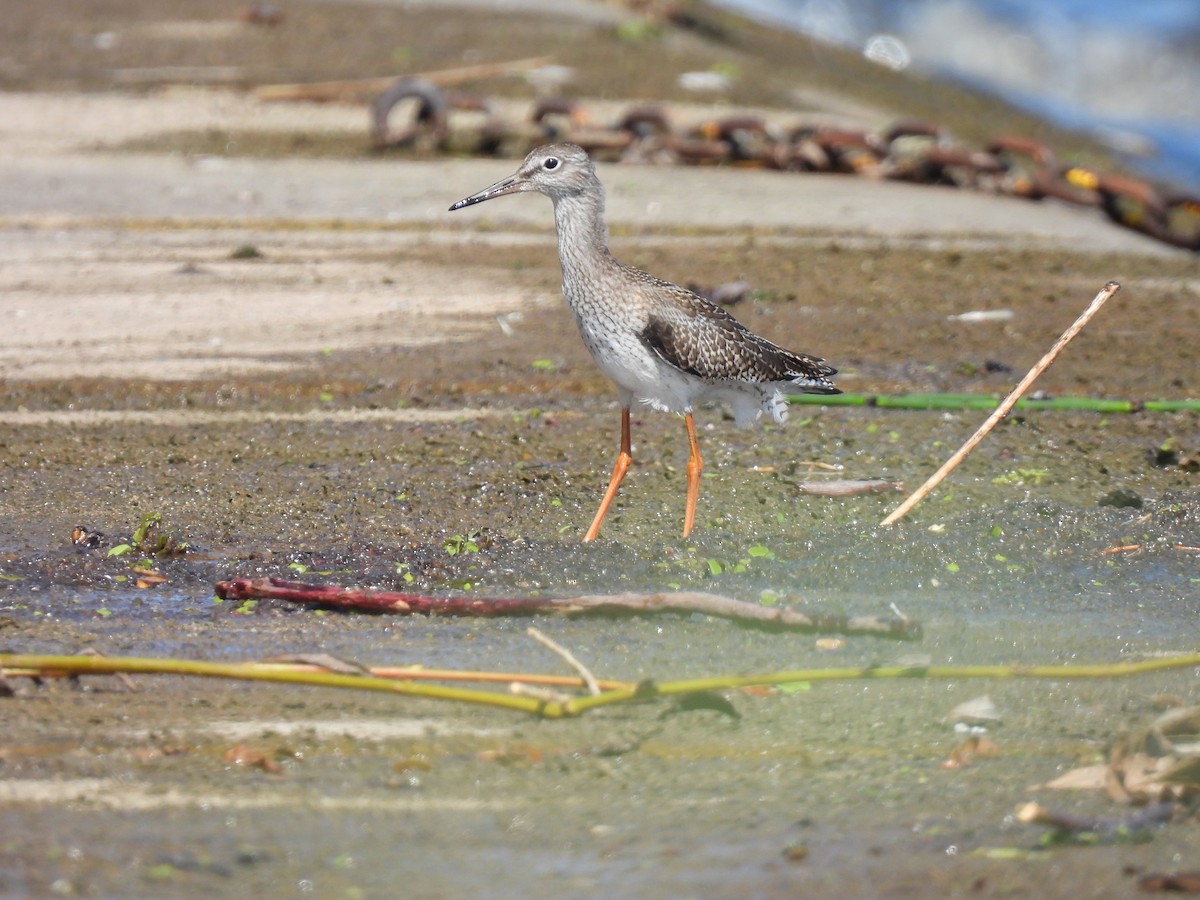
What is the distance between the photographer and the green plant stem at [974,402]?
6.53 m

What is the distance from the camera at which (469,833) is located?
3465 mm

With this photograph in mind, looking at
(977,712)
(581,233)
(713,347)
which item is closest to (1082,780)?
(977,712)

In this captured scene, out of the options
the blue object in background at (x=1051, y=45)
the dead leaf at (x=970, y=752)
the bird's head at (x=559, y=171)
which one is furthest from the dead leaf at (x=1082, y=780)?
the blue object in background at (x=1051, y=45)

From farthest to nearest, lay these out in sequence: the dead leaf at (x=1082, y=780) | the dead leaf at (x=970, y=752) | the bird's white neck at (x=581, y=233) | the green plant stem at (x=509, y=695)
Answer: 1. the bird's white neck at (x=581, y=233)
2. the green plant stem at (x=509, y=695)
3. the dead leaf at (x=970, y=752)
4. the dead leaf at (x=1082, y=780)

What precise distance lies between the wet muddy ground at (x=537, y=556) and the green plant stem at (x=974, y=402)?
7cm

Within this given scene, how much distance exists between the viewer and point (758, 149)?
11516 millimetres

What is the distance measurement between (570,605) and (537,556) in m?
0.56

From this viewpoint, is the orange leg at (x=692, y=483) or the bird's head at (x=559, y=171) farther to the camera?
the bird's head at (x=559, y=171)

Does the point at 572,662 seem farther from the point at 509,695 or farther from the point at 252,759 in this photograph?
the point at 252,759

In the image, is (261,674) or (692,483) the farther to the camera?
(692,483)

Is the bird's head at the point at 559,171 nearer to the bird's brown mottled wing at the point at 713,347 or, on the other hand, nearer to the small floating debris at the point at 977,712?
the bird's brown mottled wing at the point at 713,347

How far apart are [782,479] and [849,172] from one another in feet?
18.8

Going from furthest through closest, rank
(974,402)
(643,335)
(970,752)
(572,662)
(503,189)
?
1. (974,402)
2. (503,189)
3. (643,335)
4. (572,662)
5. (970,752)

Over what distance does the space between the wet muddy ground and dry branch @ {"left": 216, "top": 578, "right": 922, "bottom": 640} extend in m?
0.05
